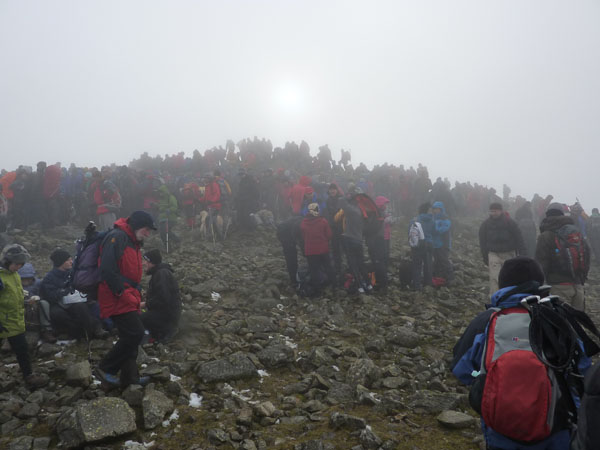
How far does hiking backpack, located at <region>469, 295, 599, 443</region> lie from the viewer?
2475 mm

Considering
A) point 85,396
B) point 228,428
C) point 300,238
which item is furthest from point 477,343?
point 300,238

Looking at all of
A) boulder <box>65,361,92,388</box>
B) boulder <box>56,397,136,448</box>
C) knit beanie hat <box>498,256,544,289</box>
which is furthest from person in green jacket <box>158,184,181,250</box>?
knit beanie hat <box>498,256,544,289</box>

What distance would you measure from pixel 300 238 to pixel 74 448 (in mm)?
7630

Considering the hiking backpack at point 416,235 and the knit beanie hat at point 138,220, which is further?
the hiking backpack at point 416,235

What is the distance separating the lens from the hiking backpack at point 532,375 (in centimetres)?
247

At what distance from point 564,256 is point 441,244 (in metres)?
4.22

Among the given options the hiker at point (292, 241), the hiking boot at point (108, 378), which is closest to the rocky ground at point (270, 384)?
the hiking boot at point (108, 378)

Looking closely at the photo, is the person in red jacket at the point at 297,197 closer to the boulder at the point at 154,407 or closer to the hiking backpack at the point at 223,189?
the hiking backpack at the point at 223,189

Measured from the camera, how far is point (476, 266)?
48.9 feet

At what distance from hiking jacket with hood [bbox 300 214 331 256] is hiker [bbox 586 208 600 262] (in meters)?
15.1

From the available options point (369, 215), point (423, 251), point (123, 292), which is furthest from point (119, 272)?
point (423, 251)

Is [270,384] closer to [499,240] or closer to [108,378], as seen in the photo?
[108,378]

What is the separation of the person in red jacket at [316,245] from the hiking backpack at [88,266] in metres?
5.79

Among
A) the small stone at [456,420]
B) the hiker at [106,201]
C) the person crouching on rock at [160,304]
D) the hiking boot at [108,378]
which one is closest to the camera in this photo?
the small stone at [456,420]
